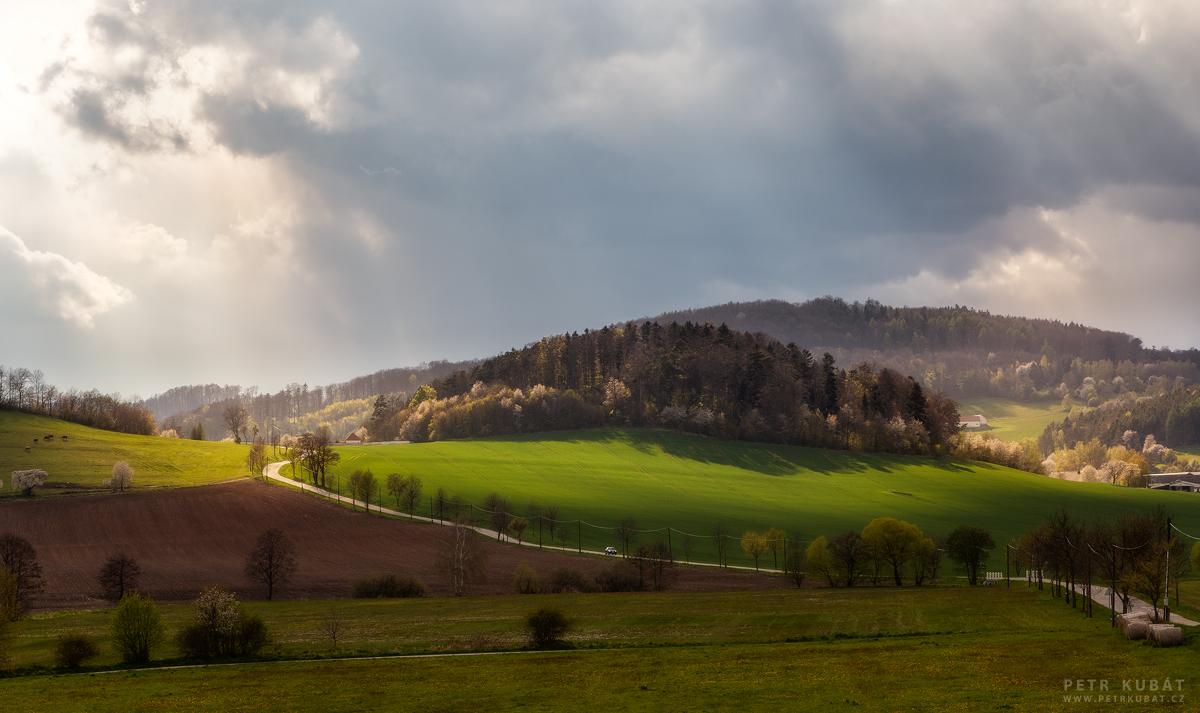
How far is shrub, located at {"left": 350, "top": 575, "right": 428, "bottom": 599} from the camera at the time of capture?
226 feet

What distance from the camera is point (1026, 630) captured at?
41.5 m

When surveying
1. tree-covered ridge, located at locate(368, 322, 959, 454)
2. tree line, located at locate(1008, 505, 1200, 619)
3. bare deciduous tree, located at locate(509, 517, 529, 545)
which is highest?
tree-covered ridge, located at locate(368, 322, 959, 454)

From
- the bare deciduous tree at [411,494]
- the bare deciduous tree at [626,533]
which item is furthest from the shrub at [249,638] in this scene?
the bare deciduous tree at [411,494]

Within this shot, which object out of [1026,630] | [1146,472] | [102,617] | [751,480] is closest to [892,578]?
[1026,630]

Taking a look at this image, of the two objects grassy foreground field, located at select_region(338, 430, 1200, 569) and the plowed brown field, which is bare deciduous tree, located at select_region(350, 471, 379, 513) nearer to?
grassy foreground field, located at select_region(338, 430, 1200, 569)

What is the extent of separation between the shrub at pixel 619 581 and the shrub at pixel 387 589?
1721 cm

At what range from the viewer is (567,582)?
71125mm

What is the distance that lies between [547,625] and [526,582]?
88.7 feet

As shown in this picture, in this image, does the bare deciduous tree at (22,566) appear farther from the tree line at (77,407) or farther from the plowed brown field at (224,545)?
the tree line at (77,407)

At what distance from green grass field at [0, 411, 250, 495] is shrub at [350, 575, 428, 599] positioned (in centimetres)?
6139

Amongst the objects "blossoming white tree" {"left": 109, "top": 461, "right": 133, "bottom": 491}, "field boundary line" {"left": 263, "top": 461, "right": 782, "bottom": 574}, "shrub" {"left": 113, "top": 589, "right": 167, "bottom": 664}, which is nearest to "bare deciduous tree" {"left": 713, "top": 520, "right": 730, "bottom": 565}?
"field boundary line" {"left": 263, "top": 461, "right": 782, "bottom": 574}

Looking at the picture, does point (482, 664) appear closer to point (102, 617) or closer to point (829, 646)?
point (829, 646)

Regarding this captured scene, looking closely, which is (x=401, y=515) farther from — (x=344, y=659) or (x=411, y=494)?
(x=344, y=659)

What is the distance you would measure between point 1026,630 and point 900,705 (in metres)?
22.5
